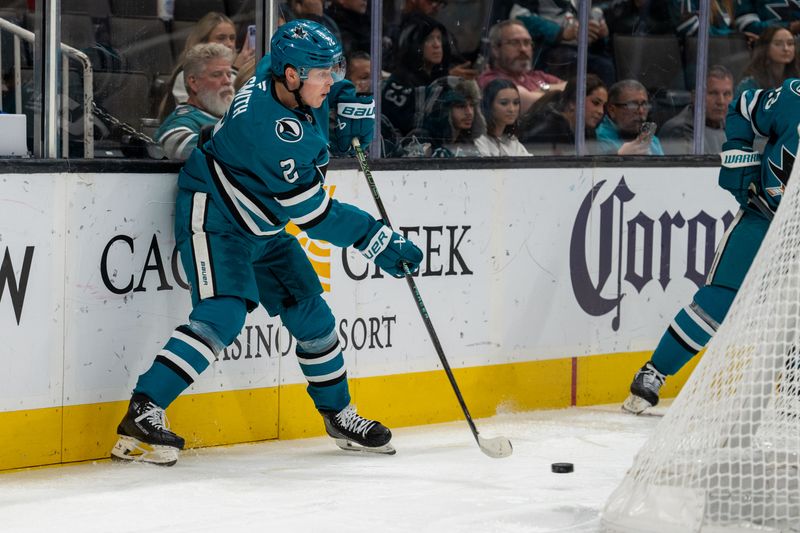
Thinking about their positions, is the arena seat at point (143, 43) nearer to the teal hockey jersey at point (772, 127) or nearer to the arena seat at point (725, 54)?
the teal hockey jersey at point (772, 127)

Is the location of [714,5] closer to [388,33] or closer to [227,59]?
[388,33]

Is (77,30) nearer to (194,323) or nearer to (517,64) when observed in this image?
(194,323)

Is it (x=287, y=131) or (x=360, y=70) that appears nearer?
(x=287, y=131)

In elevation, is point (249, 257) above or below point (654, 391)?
above

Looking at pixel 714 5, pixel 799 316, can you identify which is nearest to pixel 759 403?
pixel 799 316

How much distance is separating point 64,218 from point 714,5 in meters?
2.81


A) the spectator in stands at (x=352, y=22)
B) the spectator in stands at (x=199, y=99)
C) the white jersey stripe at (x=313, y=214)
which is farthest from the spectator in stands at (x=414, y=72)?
the white jersey stripe at (x=313, y=214)

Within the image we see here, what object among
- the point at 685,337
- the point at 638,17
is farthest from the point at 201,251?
the point at 638,17

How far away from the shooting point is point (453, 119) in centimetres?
504

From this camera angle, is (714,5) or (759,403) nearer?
(759,403)

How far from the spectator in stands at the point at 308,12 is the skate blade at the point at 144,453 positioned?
1370mm

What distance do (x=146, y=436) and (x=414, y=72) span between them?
1589 millimetres

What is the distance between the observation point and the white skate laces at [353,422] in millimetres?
4387

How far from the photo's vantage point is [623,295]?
5.39m
